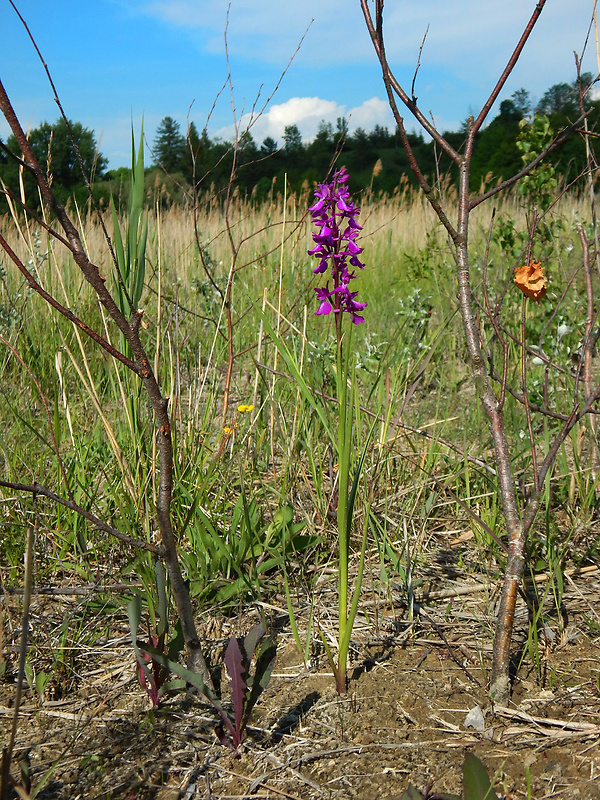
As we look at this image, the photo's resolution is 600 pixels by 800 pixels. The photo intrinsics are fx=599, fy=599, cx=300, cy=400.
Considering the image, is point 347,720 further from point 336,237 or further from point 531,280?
point 336,237

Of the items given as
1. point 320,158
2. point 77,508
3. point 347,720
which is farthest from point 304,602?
point 320,158

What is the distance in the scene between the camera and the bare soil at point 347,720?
104 cm

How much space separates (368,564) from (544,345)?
4.12 feet

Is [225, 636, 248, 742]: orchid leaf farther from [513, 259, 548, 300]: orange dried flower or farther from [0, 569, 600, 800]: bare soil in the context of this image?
[513, 259, 548, 300]: orange dried flower

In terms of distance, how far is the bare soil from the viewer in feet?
3.43

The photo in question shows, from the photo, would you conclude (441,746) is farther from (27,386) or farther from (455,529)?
(27,386)

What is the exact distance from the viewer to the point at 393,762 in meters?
1.07

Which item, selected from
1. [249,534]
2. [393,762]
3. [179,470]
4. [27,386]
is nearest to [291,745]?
[393,762]

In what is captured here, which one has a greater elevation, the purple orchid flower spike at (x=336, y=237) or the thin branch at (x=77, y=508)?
the purple orchid flower spike at (x=336, y=237)

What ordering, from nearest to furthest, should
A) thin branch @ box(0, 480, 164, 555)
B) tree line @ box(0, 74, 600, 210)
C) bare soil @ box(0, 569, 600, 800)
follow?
thin branch @ box(0, 480, 164, 555) < bare soil @ box(0, 569, 600, 800) < tree line @ box(0, 74, 600, 210)

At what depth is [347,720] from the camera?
3.88ft

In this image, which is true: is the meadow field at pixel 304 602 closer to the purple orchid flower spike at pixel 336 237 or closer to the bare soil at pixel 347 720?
the bare soil at pixel 347 720

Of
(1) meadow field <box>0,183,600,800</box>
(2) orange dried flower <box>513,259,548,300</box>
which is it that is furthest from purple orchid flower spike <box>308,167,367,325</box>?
(2) orange dried flower <box>513,259,548,300</box>

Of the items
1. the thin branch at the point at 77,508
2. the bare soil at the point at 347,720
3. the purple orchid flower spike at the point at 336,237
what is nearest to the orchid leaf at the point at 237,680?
the bare soil at the point at 347,720
